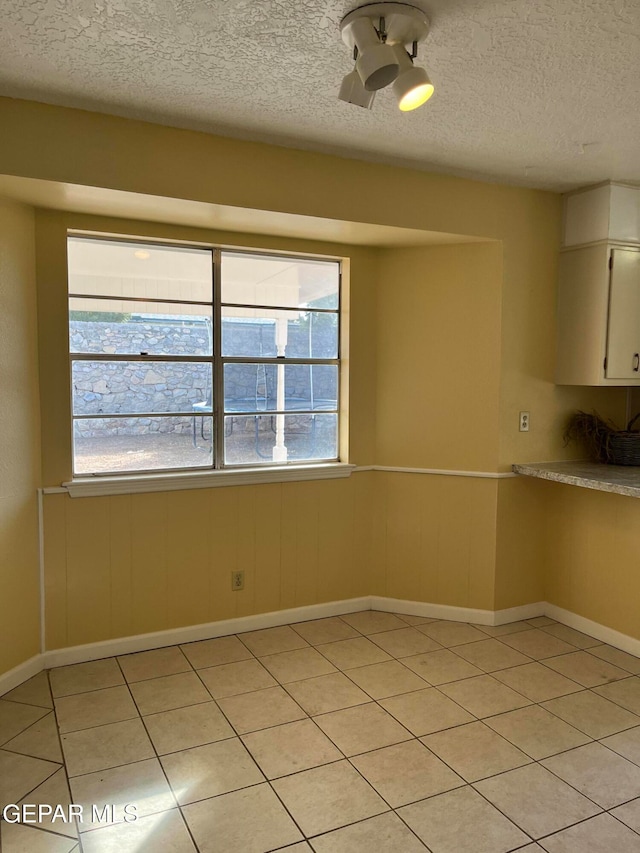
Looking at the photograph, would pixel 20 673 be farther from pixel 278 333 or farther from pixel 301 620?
pixel 278 333

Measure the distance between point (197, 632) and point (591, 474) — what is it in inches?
88.3

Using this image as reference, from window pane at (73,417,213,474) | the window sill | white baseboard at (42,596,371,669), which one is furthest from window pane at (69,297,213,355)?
white baseboard at (42,596,371,669)

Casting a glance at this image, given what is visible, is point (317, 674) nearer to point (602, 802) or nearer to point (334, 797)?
point (334, 797)

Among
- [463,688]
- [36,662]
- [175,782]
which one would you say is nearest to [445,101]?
[463,688]

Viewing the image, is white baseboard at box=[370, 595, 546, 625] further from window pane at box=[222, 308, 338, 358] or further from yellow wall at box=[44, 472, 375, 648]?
window pane at box=[222, 308, 338, 358]

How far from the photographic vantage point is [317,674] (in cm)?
297

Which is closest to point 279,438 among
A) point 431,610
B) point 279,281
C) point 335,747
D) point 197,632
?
point 279,281

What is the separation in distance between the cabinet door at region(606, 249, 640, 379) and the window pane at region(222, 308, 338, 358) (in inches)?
59.8

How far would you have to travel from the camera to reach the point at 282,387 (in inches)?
140

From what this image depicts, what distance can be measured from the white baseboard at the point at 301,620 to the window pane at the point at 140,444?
2.88 feet

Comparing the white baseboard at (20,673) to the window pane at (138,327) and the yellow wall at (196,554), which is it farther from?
the window pane at (138,327)

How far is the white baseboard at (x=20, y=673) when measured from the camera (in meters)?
2.74

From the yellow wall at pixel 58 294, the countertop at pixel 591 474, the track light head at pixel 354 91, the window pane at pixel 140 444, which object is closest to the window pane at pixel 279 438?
the window pane at pixel 140 444

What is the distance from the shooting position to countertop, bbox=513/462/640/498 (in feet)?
9.62
